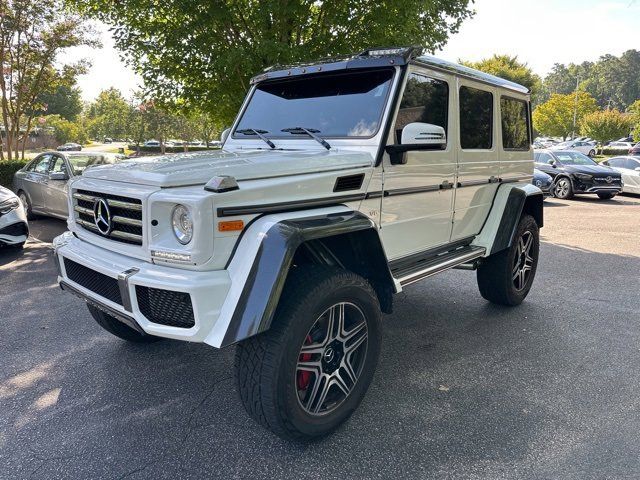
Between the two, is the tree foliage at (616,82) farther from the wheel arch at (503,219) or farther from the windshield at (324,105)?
the windshield at (324,105)


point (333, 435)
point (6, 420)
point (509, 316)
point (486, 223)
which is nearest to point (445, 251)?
point (486, 223)

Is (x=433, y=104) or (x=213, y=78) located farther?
(x=213, y=78)

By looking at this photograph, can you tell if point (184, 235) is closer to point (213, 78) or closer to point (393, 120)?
point (393, 120)

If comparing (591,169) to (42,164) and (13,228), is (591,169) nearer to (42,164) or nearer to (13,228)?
(42,164)

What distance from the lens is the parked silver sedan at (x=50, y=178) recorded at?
27.2 ft

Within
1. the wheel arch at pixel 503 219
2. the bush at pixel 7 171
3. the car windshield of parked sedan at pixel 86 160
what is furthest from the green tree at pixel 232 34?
the bush at pixel 7 171

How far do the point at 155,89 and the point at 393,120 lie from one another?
7.03m

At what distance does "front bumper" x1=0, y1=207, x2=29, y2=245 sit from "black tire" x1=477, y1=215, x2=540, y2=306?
255 inches

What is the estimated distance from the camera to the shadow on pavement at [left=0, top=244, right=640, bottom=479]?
2475 mm

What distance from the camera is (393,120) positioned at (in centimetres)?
317

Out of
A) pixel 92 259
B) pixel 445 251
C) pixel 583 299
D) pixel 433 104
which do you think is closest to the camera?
pixel 92 259

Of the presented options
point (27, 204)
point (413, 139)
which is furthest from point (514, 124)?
point (27, 204)

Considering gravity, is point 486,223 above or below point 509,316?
above

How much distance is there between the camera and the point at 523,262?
195 inches
